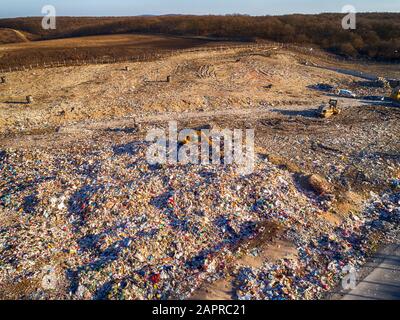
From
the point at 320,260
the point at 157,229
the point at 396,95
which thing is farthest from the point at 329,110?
the point at 157,229

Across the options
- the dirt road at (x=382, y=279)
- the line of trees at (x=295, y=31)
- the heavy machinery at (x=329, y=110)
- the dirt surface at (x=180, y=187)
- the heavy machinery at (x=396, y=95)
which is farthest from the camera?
the line of trees at (x=295, y=31)

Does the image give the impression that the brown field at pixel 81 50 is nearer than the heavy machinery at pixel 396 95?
No

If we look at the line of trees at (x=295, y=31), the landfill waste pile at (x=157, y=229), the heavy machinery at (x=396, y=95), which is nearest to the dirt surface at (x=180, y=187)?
the landfill waste pile at (x=157, y=229)

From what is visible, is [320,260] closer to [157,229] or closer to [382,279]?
[382,279]

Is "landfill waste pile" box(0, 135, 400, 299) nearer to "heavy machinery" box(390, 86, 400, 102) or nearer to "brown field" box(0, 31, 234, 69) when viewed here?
"heavy machinery" box(390, 86, 400, 102)

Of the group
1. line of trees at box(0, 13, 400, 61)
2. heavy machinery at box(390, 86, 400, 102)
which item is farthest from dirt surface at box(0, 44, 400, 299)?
line of trees at box(0, 13, 400, 61)

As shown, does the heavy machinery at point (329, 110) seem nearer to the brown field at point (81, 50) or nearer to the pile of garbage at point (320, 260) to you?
the pile of garbage at point (320, 260)
